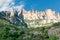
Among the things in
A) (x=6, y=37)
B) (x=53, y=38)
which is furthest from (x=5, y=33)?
(x=53, y=38)

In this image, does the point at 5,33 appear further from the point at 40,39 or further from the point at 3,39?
the point at 40,39

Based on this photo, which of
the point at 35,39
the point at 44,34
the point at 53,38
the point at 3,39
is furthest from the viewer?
the point at 44,34

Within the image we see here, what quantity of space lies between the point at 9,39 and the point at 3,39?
5813 mm

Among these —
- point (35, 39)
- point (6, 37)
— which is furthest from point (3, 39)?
point (35, 39)

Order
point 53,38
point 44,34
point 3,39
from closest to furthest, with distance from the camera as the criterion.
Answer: point 53,38 → point 3,39 → point 44,34

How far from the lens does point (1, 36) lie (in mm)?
85250

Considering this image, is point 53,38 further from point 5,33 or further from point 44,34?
point 44,34

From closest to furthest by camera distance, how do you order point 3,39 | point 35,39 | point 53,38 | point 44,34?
point 53,38
point 3,39
point 35,39
point 44,34

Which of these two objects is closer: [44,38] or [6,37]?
[6,37]

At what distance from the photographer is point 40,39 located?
9925 cm

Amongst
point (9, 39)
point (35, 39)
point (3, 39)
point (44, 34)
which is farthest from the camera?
point (44, 34)

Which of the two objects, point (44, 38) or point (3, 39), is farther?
point (44, 38)

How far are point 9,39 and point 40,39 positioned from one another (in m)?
23.7

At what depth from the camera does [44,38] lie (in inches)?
4006
